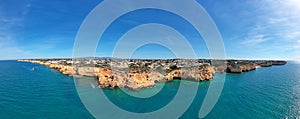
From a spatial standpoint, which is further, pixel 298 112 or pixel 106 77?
pixel 106 77

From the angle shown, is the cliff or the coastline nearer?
the cliff

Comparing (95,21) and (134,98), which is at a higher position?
(95,21)

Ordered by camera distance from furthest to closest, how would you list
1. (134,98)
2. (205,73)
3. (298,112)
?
1. (205,73)
2. (134,98)
3. (298,112)

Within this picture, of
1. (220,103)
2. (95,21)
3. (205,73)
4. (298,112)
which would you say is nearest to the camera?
(95,21)

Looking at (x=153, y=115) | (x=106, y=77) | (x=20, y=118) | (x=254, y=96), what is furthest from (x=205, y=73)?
(x=20, y=118)

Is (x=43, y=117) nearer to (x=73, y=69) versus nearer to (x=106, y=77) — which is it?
(x=106, y=77)

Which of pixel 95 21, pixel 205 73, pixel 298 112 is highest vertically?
pixel 95 21

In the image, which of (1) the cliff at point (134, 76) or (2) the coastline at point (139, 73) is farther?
(2) the coastline at point (139, 73)

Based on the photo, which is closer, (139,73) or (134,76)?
(134,76)

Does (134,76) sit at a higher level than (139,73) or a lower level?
lower
